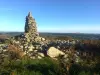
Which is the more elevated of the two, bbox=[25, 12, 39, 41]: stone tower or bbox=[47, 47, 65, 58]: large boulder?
bbox=[25, 12, 39, 41]: stone tower

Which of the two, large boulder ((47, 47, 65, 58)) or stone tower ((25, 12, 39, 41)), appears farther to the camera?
stone tower ((25, 12, 39, 41))

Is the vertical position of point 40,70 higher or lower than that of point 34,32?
lower

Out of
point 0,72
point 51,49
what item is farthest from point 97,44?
point 0,72

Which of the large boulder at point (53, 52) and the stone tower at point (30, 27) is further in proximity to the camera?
the stone tower at point (30, 27)

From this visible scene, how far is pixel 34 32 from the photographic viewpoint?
32.3 metres

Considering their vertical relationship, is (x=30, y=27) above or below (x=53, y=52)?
above

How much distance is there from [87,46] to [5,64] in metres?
10.6

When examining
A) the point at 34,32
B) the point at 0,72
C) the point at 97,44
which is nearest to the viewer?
the point at 0,72

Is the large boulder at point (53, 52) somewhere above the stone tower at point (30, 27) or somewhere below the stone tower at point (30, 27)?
below

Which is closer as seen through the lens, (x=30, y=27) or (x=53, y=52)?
(x=53, y=52)

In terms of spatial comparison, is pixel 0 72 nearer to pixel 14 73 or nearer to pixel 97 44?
pixel 14 73

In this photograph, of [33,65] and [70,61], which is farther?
[33,65]

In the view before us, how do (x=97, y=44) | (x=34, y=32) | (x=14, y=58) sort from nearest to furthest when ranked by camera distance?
(x=14, y=58)
(x=97, y=44)
(x=34, y=32)

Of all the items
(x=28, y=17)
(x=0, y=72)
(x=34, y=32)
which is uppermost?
(x=28, y=17)
